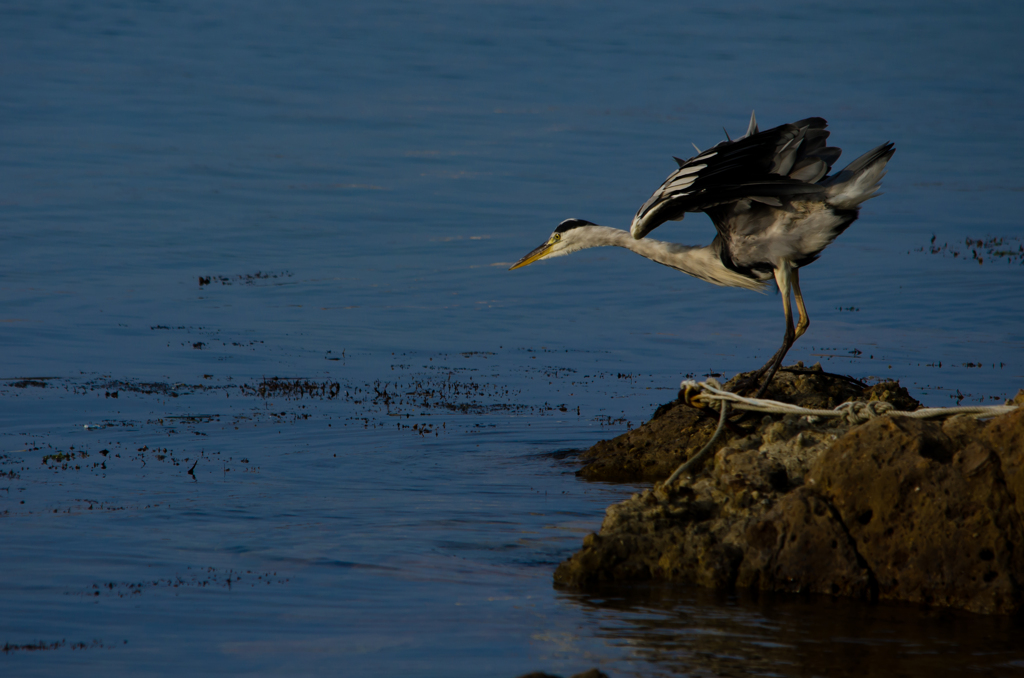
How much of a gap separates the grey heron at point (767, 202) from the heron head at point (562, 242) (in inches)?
29.5

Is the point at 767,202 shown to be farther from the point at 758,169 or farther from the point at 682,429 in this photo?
the point at 682,429

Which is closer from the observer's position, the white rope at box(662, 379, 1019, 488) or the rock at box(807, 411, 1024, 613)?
the rock at box(807, 411, 1024, 613)

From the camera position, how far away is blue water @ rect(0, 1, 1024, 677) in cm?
602

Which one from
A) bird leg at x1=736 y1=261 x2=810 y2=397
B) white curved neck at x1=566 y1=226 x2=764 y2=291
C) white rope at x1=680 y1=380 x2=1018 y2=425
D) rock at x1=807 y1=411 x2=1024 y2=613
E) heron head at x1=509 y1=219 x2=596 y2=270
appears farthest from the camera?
heron head at x1=509 y1=219 x2=596 y2=270

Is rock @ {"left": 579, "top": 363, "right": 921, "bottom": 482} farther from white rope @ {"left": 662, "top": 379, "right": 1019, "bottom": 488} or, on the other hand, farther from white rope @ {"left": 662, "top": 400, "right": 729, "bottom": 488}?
white rope @ {"left": 662, "top": 400, "right": 729, "bottom": 488}

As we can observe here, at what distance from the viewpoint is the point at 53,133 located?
1236 inches

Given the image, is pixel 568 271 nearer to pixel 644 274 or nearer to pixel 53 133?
pixel 644 274

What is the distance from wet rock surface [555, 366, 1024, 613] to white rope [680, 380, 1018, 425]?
0.30 ft

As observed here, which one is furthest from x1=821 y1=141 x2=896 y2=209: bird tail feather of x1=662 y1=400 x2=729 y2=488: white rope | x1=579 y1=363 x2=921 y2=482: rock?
x1=662 y1=400 x2=729 y2=488: white rope

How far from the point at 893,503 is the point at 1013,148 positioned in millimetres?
31942

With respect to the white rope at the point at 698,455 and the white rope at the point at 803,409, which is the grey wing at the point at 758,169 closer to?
the white rope at the point at 803,409

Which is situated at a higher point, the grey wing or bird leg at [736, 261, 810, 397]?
the grey wing

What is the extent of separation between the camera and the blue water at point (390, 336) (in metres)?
6.02

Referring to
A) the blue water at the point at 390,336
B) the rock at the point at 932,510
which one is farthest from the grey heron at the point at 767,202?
the rock at the point at 932,510
